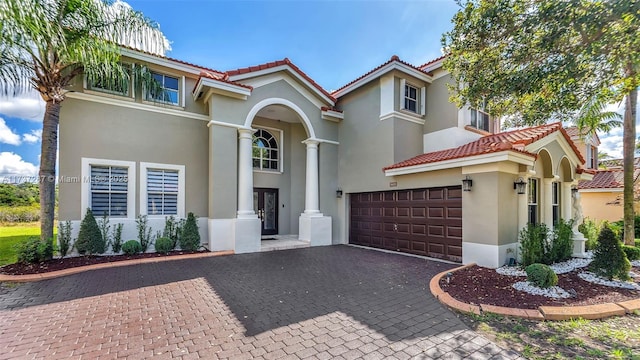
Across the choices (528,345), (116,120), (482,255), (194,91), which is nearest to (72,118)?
(116,120)

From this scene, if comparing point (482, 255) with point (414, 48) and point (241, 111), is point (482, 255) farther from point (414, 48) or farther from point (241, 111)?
point (241, 111)

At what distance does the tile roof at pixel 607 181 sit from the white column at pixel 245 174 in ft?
70.3

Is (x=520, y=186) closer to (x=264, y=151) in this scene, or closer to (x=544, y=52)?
(x=544, y=52)

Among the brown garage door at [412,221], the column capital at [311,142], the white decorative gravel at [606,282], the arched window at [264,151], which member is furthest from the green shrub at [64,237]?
the white decorative gravel at [606,282]

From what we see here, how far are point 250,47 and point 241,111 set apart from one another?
3331 mm

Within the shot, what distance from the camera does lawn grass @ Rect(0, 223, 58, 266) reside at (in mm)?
9212

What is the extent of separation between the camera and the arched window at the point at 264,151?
13812 millimetres

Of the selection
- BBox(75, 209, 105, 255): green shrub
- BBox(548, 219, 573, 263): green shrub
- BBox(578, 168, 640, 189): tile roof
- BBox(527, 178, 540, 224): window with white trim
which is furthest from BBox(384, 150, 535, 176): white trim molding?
BBox(578, 168, 640, 189): tile roof

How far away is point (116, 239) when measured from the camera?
954 centimetres

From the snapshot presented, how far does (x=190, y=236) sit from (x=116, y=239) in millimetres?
2350

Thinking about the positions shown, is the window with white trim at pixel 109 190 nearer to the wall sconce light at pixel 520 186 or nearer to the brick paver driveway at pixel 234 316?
the brick paver driveway at pixel 234 316

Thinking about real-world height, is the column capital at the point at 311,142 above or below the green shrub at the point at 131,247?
above

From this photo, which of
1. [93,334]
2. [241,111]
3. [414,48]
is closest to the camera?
[93,334]

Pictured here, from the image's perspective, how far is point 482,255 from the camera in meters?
8.12
